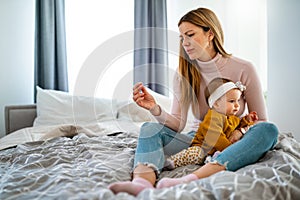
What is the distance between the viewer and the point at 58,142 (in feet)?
5.39

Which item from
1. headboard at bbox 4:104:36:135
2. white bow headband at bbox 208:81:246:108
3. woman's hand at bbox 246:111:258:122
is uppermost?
white bow headband at bbox 208:81:246:108

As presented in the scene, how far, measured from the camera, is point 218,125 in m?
1.27

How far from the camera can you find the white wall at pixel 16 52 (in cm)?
→ 269

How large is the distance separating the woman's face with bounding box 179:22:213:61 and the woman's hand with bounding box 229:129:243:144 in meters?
0.40

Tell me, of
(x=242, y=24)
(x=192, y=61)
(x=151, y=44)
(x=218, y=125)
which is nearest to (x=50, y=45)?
(x=151, y=44)

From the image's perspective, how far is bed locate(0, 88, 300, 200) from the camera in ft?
2.67

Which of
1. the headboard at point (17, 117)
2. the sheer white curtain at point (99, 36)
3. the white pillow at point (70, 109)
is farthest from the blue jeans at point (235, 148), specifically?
the sheer white curtain at point (99, 36)

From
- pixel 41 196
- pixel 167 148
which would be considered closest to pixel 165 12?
pixel 167 148

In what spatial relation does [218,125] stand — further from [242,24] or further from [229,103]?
[242,24]

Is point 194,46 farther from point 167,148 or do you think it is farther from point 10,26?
point 10,26

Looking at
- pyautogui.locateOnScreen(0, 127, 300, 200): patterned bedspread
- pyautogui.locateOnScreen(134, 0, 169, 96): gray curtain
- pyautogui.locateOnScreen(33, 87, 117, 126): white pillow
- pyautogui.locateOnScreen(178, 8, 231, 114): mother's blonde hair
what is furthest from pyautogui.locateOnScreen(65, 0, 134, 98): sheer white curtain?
pyautogui.locateOnScreen(0, 127, 300, 200): patterned bedspread

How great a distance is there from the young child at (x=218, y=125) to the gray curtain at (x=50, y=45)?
174cm

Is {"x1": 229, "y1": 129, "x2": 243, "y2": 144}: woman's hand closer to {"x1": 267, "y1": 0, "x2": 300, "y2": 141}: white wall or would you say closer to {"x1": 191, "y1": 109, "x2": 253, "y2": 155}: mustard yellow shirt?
{"x1": 191, "y1": 109, "x2": 253, "y2": 155}: mustard yellow shirt

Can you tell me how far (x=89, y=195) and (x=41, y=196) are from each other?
172mm
